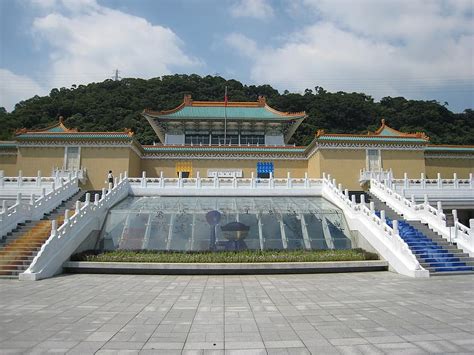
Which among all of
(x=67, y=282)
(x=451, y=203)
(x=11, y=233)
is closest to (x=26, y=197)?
(x=11, y=233)

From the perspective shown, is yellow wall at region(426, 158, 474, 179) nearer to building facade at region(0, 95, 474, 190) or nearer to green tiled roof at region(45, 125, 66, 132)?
building facade at region(0, 95, 474, 190)

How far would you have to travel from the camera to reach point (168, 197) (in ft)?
75.1

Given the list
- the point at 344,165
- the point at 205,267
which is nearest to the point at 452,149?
the point at 344,165

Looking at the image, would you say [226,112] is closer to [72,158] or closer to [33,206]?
[72,158]

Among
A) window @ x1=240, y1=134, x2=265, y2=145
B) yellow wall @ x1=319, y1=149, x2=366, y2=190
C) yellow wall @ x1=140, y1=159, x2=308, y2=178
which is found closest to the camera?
yellow wall @ x1=319, y1=149, x2=366, y2=190

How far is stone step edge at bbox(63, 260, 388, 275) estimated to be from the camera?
44.7ft

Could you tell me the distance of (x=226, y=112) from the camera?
3466 centimetres

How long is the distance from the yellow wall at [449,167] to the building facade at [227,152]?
0.25 feet

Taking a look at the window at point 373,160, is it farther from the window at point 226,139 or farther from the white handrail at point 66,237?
the white handrail at point 66,237

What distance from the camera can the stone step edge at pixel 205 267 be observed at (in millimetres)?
13625

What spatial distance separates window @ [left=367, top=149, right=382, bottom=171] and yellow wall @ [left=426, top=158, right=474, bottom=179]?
19.4 ft

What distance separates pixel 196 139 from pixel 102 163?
30.8 ft

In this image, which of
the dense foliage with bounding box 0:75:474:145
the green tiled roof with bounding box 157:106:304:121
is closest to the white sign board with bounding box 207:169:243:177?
the green tiled roof with bounding box 157:106:304:121

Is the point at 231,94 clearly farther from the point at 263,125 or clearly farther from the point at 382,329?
the point at 382,329
